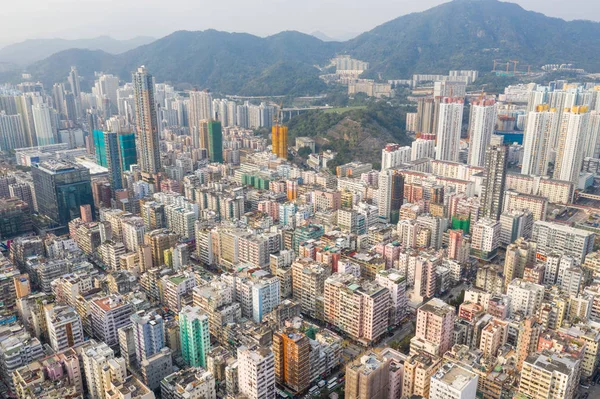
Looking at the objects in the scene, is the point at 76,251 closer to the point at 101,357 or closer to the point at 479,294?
the point at 101,357

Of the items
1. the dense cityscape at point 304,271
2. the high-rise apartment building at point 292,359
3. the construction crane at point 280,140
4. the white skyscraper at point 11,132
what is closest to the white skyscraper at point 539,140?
the dense cityscape at point 304,271

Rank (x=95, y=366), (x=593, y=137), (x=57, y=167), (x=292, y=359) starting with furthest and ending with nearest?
(x=593, y=137) → (x=57, y=167) → (x=292, y=359) → (x=95, y=366)

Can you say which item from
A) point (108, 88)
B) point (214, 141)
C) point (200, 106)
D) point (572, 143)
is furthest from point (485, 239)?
point (108, 88)

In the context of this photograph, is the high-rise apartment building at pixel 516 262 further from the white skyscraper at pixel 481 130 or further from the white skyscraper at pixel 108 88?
the white skyscraper at pixel 108 88

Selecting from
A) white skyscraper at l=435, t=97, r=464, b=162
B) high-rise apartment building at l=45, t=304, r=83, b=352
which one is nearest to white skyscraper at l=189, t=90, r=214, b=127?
white skyscraper at l=435, t=97, r=464, b=162

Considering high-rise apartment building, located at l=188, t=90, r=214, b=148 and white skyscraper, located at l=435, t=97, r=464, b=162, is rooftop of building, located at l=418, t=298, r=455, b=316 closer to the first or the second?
white skyscraper, located at l=435, t=97, r=464, b=162

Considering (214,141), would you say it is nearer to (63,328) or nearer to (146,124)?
(146,124)
